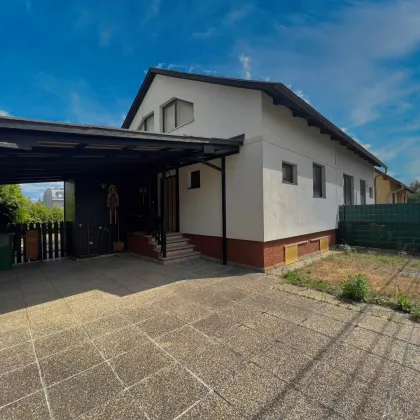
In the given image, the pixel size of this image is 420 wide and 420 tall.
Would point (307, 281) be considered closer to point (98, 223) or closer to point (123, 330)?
point (123, 330)

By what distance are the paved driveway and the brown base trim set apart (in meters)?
1.60

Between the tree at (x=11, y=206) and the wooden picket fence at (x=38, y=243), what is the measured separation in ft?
8.15

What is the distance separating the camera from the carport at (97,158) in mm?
3588

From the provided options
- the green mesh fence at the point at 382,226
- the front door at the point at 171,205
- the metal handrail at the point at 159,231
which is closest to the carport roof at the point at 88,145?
the front door at the point at 171,205

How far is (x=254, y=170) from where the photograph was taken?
6059mm

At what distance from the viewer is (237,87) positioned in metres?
6.46

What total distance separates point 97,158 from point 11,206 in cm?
709

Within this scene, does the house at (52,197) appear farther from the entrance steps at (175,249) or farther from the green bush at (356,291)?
the green bush at (356,291)

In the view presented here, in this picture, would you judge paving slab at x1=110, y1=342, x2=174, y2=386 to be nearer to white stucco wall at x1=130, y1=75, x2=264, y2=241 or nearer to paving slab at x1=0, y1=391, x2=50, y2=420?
paving slab at x1=0, y1=391, x2=50, y2=420

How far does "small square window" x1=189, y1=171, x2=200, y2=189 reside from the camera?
25.8 feet

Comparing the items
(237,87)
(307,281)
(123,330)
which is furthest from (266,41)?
(123,330)

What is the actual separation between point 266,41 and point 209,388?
8.66 m

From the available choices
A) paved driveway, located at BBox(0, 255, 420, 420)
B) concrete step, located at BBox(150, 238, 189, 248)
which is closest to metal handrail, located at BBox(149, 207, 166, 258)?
concrete step, located at BBox(150, 238, 189, 248)

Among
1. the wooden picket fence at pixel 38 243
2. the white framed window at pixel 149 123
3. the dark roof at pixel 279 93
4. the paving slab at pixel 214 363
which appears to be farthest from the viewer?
the white framed window at pixel 149 123
